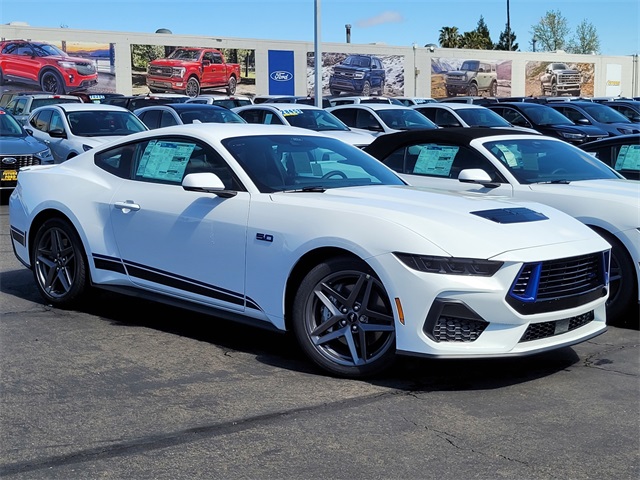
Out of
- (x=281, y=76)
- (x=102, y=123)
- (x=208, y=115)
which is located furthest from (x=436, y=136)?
(x=281, y=76)

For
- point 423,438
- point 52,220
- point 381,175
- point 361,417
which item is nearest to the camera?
point 423,438

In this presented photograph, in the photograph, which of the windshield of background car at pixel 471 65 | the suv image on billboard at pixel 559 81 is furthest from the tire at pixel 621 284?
the suv image on billboard at pixel 559 81

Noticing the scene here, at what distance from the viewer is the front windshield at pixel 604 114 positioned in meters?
23.8

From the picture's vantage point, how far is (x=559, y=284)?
17.3 ft

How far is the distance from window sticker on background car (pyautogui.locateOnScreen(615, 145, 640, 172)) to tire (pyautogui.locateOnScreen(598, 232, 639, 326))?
295 centimetres

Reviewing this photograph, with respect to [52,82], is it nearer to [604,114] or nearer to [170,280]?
[604,114]

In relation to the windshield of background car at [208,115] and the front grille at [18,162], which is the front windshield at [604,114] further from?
the front grille at [18,162]

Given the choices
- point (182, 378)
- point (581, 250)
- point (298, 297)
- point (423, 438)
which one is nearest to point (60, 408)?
point (182, 378)

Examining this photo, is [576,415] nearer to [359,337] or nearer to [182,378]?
[359,337]

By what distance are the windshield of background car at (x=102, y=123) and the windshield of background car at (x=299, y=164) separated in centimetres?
1020

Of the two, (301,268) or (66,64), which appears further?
(66,64)

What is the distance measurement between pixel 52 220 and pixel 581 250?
160 inches

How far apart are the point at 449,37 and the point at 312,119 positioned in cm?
8164

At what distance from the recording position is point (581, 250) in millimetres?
5387
